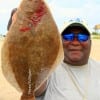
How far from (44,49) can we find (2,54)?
0.95 ft

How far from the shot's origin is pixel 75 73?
429 centimetres

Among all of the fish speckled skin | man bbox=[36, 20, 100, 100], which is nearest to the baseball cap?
man bbox=[36, 20, 100, 100]

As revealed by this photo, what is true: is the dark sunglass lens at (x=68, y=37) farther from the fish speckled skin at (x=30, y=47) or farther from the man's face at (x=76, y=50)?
the fish speckled skin at (x=30, y=47)

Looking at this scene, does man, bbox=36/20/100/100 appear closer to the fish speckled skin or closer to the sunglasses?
the sunglasses

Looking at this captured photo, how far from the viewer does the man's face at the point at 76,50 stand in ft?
13.3

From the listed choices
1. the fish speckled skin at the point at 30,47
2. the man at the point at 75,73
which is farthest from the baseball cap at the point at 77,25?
the fish speckled skin at the point at 30,47

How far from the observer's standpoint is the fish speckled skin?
115 inches

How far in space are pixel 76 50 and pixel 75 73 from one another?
0.32m

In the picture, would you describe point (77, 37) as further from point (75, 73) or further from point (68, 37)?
point (75, 73)

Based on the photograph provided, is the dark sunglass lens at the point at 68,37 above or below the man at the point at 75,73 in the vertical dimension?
above

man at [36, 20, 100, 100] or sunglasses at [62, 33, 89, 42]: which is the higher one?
sunglasses at [62, 33, 89, 42]

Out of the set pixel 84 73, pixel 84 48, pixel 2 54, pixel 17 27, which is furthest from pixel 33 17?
pixel 84 73

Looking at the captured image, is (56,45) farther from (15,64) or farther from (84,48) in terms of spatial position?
(84,48)

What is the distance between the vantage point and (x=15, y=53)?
2.95 m
